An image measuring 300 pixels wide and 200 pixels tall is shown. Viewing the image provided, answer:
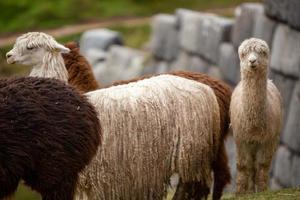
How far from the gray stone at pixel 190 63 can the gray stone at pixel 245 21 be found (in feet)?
9.50

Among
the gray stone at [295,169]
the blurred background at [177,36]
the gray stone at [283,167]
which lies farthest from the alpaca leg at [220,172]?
the gray stone at [283,167]

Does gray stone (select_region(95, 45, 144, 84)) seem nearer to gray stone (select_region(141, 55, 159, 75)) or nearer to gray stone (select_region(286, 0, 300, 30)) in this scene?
gray stone (select_region(141, 55, 159, 75))

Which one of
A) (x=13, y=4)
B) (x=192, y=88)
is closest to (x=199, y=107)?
(x=192, y=88)

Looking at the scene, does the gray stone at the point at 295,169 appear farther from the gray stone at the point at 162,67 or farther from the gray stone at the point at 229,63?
the gray stone at the point at 162,67


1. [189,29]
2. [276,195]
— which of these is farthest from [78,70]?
[189,29]

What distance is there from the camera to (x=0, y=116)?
793cm

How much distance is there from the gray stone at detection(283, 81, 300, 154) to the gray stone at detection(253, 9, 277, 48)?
4.69 ft

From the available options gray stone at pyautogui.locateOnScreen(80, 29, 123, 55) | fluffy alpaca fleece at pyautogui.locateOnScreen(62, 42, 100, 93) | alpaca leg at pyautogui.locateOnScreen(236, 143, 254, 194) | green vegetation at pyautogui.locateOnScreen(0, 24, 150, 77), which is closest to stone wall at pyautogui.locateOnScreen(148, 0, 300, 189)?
gray stone at pyautogui.locateOnScreen(80, 29, 123, 55)

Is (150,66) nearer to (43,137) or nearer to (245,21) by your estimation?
(245,21)

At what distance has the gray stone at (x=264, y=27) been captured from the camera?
15.5 metres

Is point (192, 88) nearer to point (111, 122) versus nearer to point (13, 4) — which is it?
point (111, 122)

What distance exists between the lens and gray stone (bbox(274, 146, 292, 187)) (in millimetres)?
14438

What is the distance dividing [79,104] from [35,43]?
1.61 meters

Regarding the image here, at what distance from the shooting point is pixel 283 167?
1472 centimetres
